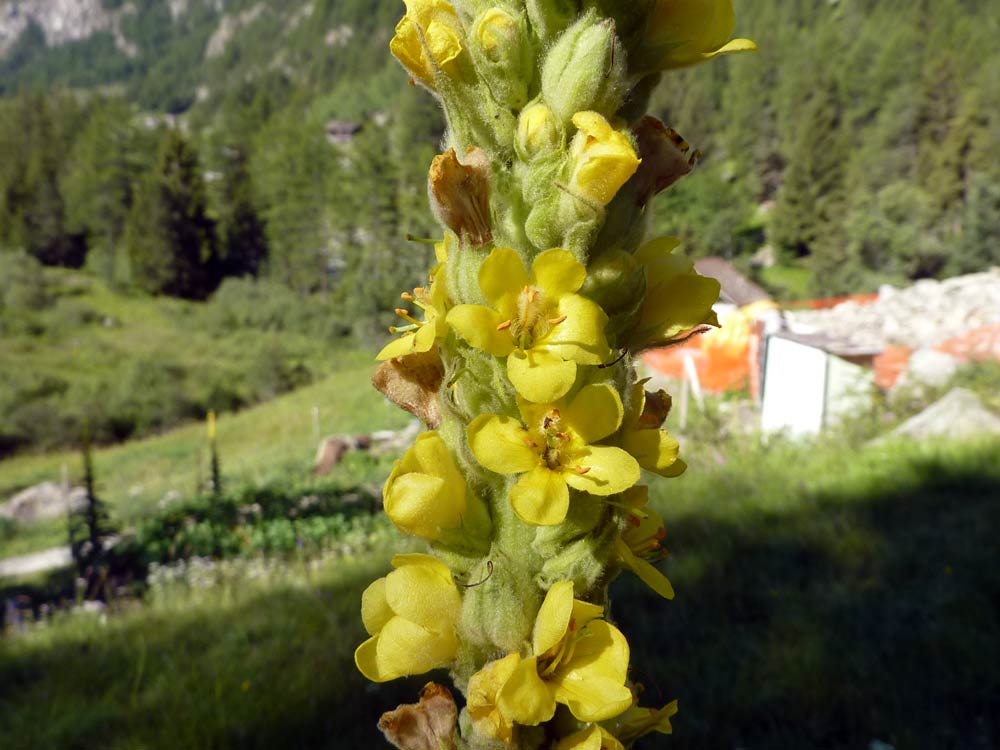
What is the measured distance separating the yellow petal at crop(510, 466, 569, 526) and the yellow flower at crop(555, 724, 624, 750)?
1.14 feet

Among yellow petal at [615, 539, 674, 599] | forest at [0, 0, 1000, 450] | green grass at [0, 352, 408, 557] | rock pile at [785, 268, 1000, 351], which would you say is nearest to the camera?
yellow petal at [615, 539, 674, 599]

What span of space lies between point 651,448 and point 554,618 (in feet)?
1.28

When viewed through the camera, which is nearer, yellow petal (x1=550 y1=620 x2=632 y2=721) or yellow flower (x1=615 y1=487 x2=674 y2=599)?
yellow petal (x1=550 y1=620 x2=632 y2=721)

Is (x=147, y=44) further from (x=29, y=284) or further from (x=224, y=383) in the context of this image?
(x=224, y=383)

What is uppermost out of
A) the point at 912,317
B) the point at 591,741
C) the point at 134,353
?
the point at 591,741

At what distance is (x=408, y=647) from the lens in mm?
1260

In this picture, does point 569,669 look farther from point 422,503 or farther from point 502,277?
point 502,277

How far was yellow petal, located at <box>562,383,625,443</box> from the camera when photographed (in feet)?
3.91

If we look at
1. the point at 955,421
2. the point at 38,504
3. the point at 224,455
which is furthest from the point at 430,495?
the point at 224,455

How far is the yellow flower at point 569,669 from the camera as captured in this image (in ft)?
3.67

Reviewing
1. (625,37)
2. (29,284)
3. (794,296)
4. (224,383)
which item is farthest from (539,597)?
(794,296)

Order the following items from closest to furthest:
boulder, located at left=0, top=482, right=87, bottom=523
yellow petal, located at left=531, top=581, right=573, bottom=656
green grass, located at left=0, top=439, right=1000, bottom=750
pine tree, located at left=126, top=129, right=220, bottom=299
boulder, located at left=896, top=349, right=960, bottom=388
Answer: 1. yellow petal, located at left=531, top=581, right=573, bottom=656
2. green grass, located at left=0, top=439, right=1000, bottom=750
3. boulder, located at left=896, top=349, right=960, bottom=388
4. boulder, located at left=0, top=482, right=87, bottom=523
5. pine tree, located at left=126, top=129, right=220, bottom=299

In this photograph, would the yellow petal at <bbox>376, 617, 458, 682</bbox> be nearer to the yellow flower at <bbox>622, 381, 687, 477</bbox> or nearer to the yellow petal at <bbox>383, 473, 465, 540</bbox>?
the yellow petal at <bbox>383, 473, 465, 540</bbox>

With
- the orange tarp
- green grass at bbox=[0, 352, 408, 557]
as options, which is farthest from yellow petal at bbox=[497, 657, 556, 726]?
the orange tarp
